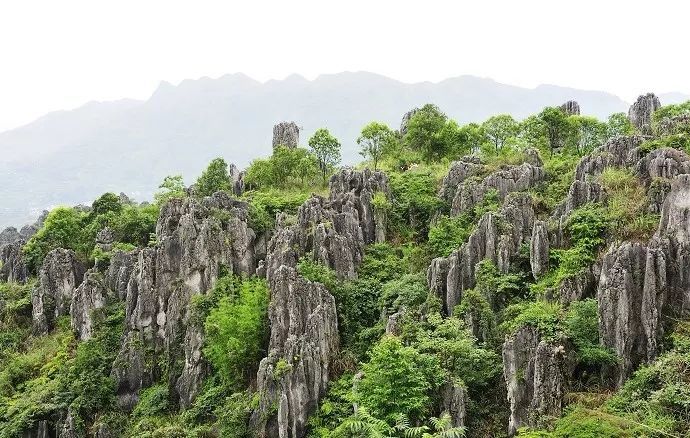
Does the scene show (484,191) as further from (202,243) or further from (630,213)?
(202,243)

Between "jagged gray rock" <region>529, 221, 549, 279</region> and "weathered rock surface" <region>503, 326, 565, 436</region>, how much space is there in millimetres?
5024

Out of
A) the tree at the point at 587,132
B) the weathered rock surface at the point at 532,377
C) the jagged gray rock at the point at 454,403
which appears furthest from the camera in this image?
the tree at the point at 587,132

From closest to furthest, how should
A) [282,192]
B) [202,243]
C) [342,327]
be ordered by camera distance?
[342,327], [202,243], [282,192]

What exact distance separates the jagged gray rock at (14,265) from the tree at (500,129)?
3890 cm

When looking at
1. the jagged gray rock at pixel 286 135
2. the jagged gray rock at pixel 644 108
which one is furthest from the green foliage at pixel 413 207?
the jagged gray rock at pixel 286 135

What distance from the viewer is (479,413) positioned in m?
21.6

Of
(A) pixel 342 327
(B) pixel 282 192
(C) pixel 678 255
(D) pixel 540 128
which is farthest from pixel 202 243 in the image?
(D) pixel 540 128

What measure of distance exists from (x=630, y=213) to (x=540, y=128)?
69.0 feet

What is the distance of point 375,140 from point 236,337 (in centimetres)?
2597

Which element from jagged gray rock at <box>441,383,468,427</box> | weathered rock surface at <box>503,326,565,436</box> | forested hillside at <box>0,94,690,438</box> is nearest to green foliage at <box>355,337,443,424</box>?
forested hillside at <box>0,94,690,438</box>

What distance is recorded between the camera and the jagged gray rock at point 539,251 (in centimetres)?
2475

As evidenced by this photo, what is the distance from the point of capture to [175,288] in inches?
1221

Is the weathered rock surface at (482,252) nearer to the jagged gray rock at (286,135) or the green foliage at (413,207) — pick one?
the green foliage at (413,207)

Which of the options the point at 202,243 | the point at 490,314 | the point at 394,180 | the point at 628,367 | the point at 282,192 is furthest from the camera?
the point at 282,192
